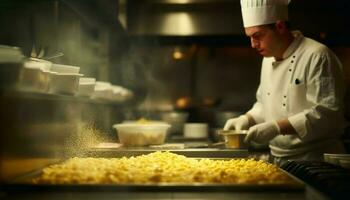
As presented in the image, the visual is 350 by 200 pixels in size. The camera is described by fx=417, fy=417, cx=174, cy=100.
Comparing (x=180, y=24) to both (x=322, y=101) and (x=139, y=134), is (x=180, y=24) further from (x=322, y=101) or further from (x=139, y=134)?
(x=322, y=101)

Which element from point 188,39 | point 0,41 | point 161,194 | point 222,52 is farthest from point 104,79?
point 161,194

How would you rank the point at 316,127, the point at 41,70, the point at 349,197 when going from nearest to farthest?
the point at 349,197
the point at 41,70
the point at 316,127

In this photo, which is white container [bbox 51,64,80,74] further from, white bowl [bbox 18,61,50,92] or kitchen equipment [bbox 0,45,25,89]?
kitchen equipment [bbox 0,45,25,89]

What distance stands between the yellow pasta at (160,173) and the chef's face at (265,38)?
1.40 meters

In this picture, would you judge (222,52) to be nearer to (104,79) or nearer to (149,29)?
(149,29)

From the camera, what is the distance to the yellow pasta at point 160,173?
1.82 metres

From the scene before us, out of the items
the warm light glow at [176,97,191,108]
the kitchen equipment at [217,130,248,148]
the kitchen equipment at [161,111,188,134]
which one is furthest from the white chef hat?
the warm light glow at [176,97,191,108]

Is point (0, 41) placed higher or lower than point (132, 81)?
higher

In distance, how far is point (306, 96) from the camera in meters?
3.32

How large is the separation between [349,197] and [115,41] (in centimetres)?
461

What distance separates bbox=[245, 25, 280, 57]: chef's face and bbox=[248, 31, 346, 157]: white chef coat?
0.15 m

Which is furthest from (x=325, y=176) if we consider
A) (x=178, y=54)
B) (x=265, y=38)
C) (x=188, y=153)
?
(x=178, y=54)

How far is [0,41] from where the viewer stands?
242 centimetres

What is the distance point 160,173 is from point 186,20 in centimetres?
364
